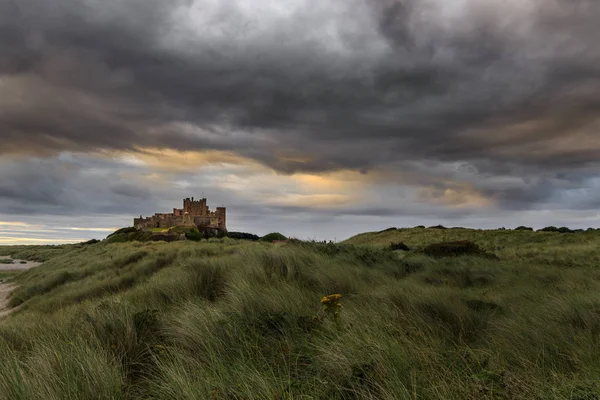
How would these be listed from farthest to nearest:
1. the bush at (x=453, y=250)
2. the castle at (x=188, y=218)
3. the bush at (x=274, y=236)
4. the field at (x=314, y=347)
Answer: the castle at (x=188, y=218) < the bush at (x=274, y=236) < the bush at (x=453, y=250) < the field at (x=314, y=347)

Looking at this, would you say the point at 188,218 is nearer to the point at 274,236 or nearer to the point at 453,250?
the point at 274,236

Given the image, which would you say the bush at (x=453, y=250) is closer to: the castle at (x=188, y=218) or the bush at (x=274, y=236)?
the bush at (x=274, y=236)

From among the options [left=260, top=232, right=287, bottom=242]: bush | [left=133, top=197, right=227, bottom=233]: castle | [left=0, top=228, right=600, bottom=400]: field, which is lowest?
[left=0, top=228, right=600, bottom=400]: field

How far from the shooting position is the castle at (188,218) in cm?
8831

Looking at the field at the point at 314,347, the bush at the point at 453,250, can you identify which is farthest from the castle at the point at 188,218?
the field at the point at 314,347

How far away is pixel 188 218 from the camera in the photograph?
90.8 m

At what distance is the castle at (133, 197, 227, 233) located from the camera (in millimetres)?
88312

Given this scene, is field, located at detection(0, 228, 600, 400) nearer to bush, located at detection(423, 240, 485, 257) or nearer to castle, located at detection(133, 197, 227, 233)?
bush, located at detection(423, 240, 485, 257)

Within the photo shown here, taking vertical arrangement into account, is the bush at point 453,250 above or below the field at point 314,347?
above

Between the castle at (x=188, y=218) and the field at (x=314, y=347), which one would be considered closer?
the field at (x=314, y=347)

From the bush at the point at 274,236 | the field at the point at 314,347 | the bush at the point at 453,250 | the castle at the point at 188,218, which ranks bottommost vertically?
the field at the point at 314,347

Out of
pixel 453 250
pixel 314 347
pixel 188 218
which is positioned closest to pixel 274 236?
pixel 453 250

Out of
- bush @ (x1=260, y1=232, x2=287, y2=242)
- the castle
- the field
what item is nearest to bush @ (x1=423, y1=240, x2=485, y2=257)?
the field

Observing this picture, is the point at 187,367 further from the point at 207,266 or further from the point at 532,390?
the point at 207,266
